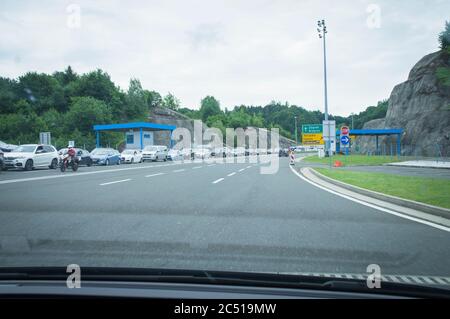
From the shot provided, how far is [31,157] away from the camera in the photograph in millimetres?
24078

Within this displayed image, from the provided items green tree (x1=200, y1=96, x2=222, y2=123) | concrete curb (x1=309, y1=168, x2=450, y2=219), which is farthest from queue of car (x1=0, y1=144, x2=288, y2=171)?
green tree (x1=200, y1=96, x2=222, y2=123)

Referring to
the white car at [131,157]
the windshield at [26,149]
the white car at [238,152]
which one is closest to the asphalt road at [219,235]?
the windshield at [26,149]

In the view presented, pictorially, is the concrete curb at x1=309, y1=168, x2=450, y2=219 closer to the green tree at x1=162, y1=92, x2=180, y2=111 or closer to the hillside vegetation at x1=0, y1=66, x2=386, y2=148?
the hillside vegetation at x1=0, y1=66, x2=386, y2=148

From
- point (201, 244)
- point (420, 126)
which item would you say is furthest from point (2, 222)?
point (420, 126)

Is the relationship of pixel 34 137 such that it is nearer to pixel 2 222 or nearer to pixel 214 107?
pixel 2 222

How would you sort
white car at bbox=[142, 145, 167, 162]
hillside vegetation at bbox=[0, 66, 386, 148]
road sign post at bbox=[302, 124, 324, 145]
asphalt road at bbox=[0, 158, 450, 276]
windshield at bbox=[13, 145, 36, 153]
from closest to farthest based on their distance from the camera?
asphalt road at bbox=[0, 158, 450, 276] → windshield at bbox=[13, 145, 36, 153] → white car at bbox=[142, 145, 167, 162] → road sign post at bbox=[302, 124, 324, 145] → hillside vegetation at bbox=[0, 66, 386, 148]

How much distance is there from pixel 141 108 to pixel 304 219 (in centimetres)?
8281

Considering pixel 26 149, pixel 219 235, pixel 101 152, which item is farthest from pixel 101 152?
pixel 219 235

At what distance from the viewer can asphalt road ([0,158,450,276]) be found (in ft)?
15.1

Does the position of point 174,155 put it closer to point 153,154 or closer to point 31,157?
point 153,154

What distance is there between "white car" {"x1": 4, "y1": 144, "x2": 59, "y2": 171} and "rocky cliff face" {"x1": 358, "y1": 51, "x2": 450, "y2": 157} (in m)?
44.4

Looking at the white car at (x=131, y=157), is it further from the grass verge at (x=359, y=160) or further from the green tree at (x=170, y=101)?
the green tree at (x=170, y=101)

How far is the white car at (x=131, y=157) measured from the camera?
37.2 meters

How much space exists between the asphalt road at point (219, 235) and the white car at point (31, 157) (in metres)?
15.1
